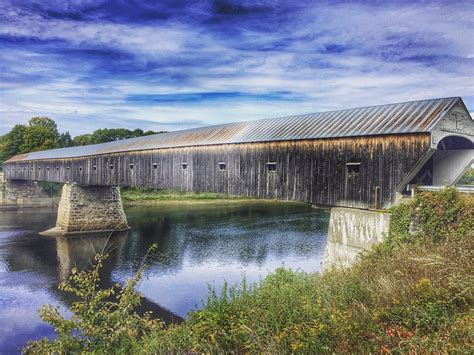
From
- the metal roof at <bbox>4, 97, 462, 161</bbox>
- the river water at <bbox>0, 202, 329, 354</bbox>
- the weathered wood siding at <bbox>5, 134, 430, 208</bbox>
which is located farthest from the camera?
the river water at <bbox>0, 202, 329, 354</bbox>

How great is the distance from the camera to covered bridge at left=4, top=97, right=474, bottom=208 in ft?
32.8

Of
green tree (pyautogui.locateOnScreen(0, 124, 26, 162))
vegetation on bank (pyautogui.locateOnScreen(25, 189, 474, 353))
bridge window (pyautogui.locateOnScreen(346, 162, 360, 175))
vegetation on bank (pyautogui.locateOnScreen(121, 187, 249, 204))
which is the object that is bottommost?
vegetation on bank (pyautogui.locateOnScreen(121, 187, 249, 204))

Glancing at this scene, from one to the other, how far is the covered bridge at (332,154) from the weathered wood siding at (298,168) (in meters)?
0.03

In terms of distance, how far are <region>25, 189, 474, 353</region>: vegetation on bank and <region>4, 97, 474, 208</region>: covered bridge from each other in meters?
2.19

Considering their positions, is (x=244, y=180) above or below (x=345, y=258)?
above

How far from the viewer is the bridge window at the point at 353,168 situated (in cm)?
1115

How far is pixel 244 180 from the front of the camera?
14.7 m

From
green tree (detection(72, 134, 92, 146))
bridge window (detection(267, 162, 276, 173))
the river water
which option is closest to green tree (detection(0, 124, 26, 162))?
green tree (detection(72, 134, 92, 146))

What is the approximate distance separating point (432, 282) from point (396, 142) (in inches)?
222

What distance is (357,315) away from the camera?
502cm

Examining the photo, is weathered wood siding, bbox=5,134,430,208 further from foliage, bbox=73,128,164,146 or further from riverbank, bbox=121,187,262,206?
foliage, bbox=73,128,164,146

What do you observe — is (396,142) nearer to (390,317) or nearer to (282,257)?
(390,317)

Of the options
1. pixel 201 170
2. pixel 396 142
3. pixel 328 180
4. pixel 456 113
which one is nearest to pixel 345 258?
pixel 328 180

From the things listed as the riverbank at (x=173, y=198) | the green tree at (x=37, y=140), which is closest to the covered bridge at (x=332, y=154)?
the riverbank at (x=173, y=198)
